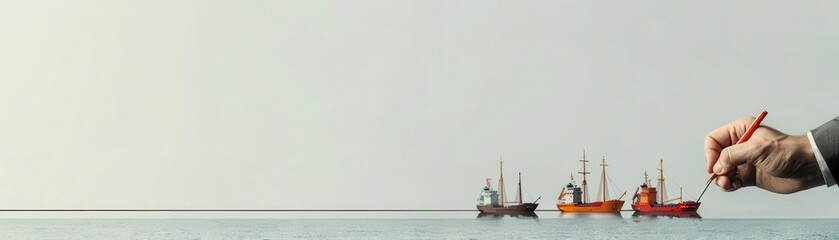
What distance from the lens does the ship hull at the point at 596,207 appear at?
92.1 m

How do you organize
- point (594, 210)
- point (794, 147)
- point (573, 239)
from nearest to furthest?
point (794, 147), point (573, 239), point (594, 210)

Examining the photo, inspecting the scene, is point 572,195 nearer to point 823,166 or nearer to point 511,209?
point 511,209

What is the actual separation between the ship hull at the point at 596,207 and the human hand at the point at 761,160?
3594 inches

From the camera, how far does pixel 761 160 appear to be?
1.46 m

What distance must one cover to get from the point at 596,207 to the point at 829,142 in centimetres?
9264

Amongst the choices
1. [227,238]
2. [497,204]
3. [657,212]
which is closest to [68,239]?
[227,238]

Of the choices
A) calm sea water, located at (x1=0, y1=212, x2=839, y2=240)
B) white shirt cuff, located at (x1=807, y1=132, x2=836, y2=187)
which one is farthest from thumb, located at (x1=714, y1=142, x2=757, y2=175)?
calm sea water, located at (x1=0, y1=212, x2=839, y2=240)

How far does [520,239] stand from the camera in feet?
169

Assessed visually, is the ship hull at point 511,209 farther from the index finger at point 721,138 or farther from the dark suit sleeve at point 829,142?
the dark suit sleeve at point 829,142

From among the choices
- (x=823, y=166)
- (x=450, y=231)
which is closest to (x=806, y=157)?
(x=823, y=166)

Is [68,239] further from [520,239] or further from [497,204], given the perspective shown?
[497,204]

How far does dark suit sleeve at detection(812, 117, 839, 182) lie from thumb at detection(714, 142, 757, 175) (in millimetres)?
156

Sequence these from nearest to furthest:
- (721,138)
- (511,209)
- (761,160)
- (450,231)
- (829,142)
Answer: (829,142), (761,160), (721,138), (450,231), (511,209)

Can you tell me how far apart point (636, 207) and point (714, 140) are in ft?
313
